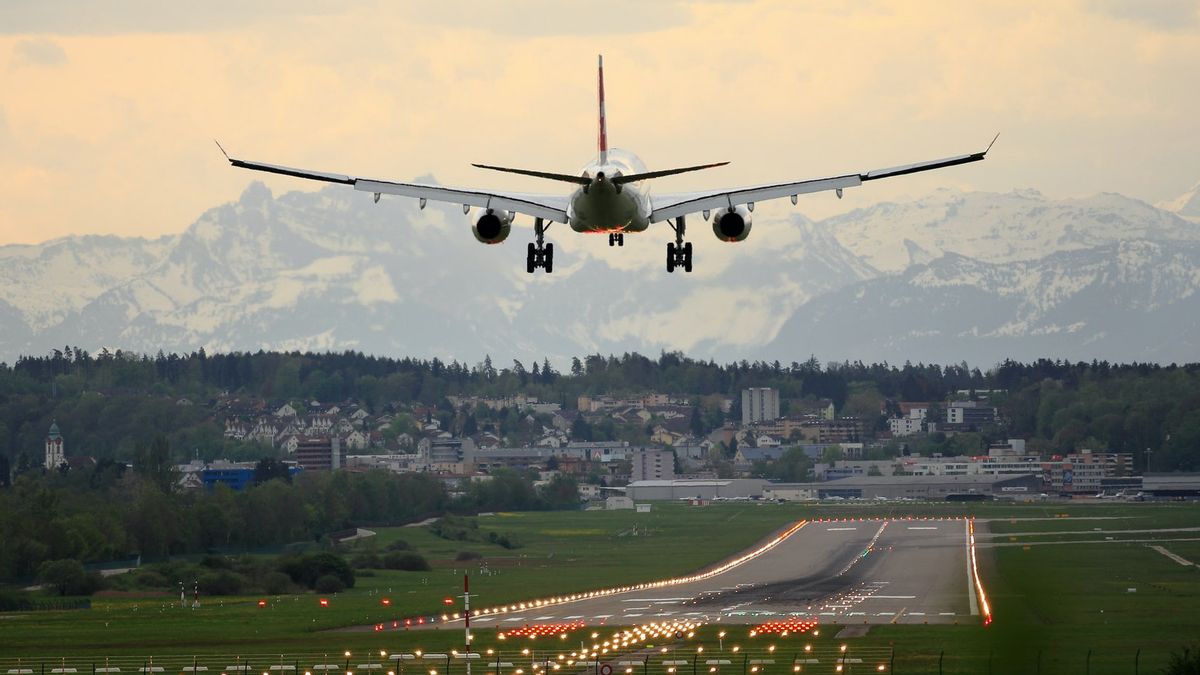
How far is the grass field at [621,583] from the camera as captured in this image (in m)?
84.8

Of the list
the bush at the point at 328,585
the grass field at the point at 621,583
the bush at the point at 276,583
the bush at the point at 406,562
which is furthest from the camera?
the bush at the point at 406,562

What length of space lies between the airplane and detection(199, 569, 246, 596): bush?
5835cm

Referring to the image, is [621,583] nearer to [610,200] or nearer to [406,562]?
[406,562]

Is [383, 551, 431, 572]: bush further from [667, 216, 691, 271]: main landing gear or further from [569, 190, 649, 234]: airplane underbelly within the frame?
[569, 190, 649, 234]: airplane underbelly

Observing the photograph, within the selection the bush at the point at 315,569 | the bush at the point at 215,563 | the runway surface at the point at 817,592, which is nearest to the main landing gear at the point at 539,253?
the runway surface at the point at 817,592

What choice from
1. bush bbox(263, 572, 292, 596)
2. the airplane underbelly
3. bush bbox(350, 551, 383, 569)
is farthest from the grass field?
the airplane underbelly

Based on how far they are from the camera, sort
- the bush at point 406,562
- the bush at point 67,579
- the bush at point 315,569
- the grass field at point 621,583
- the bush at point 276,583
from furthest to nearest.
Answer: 1. the bush at point 406,562
2. the bush at point 315,569
3. the bush at point 276,583
4. the bush at point 67,579
5. the grass field at point 621,583

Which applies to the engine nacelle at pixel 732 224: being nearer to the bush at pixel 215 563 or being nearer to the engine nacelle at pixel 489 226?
the engine nacelle at pixel 489 226

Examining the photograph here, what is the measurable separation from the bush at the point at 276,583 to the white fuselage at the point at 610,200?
212 feet

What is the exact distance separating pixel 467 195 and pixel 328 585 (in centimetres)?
6138

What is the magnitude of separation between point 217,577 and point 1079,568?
184 feet

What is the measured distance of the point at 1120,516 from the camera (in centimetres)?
19775

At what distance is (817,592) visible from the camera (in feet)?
396

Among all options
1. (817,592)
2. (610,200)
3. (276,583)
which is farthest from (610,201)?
(276,583)
